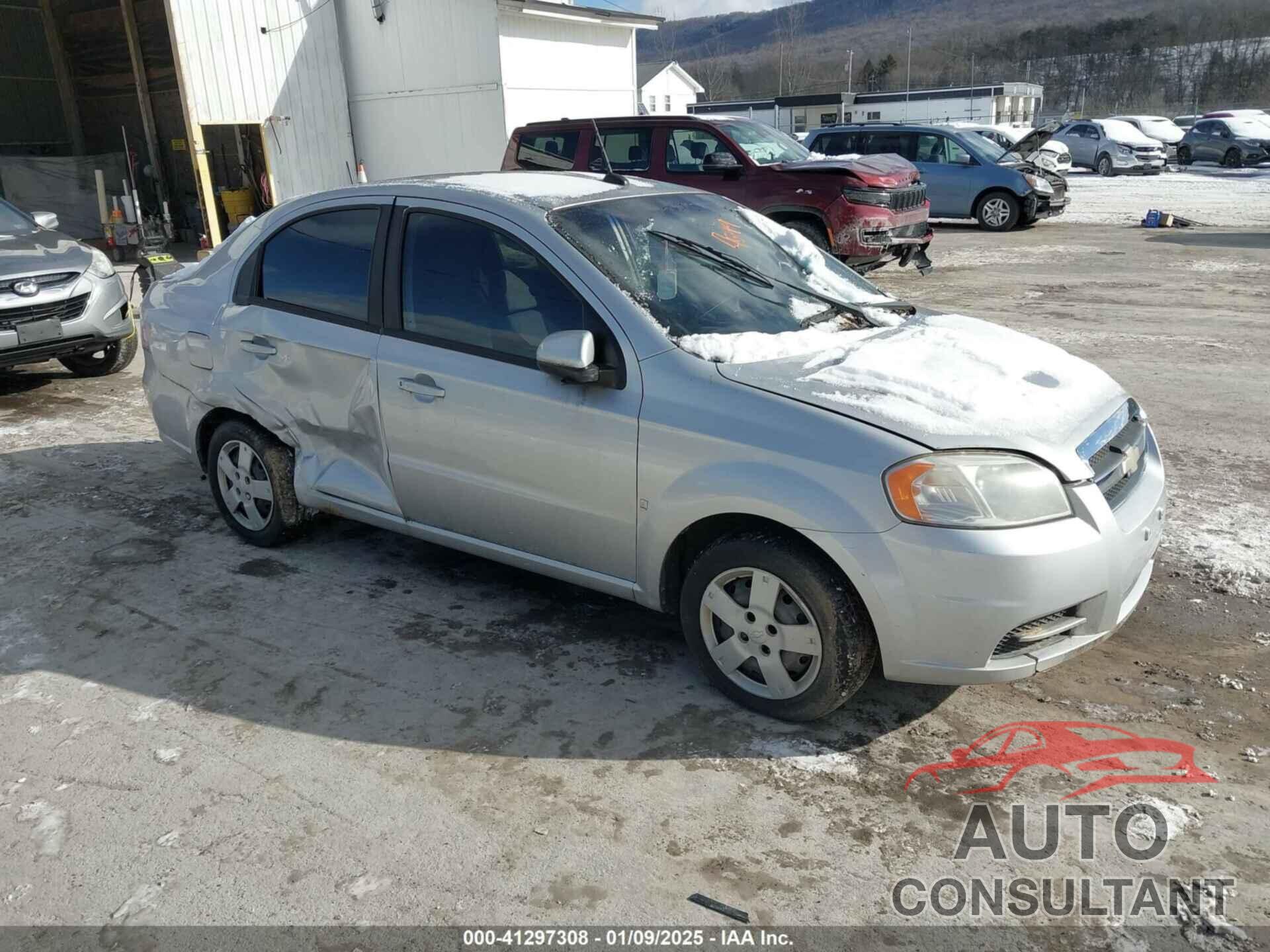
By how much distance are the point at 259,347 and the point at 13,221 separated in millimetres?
6010

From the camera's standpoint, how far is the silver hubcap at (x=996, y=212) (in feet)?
57.3

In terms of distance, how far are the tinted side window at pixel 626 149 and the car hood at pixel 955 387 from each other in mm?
8332

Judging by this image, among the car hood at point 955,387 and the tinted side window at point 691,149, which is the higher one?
the tinted side window at point 691,149

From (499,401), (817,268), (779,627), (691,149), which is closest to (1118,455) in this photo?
(779,627)

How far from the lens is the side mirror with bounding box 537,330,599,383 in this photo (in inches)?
134

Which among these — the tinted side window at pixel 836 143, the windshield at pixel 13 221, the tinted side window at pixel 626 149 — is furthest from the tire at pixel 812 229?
the windshield at pixel 13 221

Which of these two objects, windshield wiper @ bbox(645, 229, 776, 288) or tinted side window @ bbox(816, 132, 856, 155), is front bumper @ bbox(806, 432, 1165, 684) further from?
tinted side window @ bbox(816, 132, 856, 155)

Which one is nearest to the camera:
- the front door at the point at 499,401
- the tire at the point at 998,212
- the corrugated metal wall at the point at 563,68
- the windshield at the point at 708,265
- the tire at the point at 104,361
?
the front door at the point at 499,401

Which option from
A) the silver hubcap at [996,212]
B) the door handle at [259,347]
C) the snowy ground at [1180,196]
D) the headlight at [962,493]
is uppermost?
the door handle at [259,347]

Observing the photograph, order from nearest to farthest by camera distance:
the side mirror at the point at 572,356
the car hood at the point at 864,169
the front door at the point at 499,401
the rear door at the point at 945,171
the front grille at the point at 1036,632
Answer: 1. the front grille at the point at 1036,632
2. the side mirror at the point at 572,356
3. the front door at the point at 499,401
4. the car hood at the point at 864,169
5. the rear door at the point at 945,171

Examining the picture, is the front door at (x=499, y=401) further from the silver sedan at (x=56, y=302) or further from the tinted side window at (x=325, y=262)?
the silver sedan at (x=56, y=302)

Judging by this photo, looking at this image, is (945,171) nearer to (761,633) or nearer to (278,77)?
(278,77)

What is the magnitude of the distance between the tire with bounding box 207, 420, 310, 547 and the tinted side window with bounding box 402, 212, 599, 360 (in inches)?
46.7

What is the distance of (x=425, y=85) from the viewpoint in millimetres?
18312
